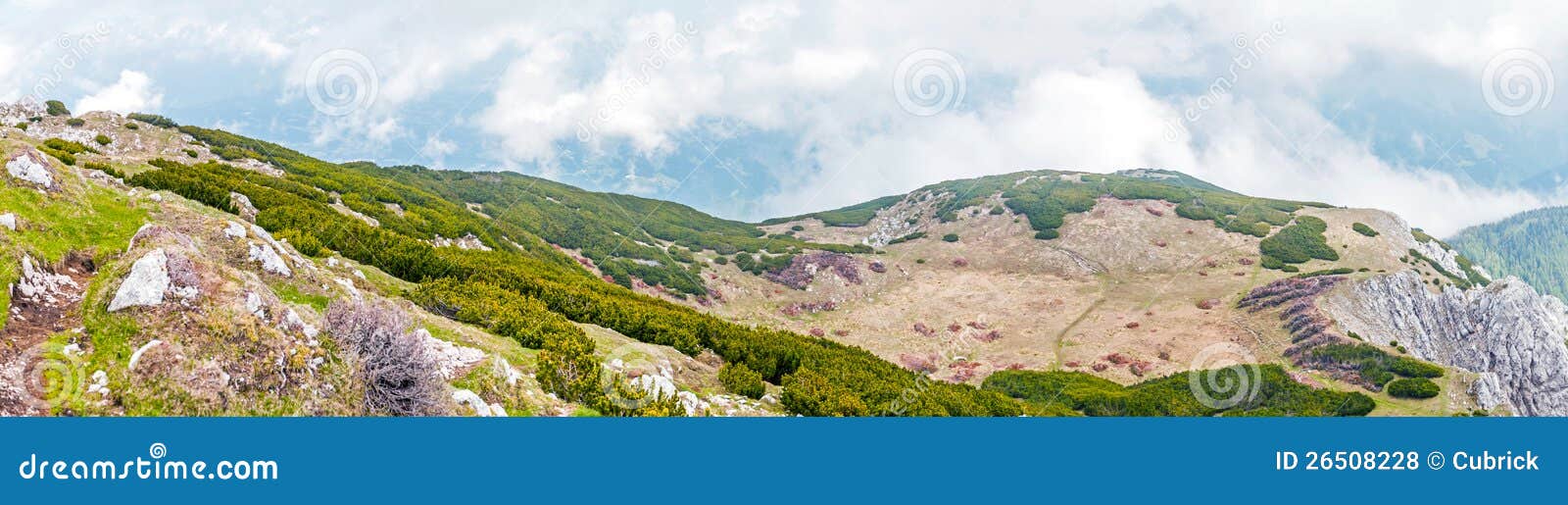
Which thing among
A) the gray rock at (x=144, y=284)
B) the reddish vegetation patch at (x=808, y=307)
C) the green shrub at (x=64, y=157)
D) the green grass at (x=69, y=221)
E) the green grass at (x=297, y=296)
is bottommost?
the gray rock at (x=144, y=284)

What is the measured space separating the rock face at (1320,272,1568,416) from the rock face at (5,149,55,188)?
5580 cm

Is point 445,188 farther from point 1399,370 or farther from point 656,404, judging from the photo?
point 1399,370

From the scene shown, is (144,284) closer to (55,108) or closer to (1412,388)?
(1412,388)

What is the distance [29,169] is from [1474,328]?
226 feet

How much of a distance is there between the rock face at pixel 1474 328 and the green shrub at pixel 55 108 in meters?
80.9

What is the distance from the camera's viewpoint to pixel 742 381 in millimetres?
15391

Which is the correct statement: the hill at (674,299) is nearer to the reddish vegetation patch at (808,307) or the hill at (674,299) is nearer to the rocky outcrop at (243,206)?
the rocky outcrop at (243,206)

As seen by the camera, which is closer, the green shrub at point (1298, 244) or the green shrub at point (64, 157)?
the green shrub at point (64, 157)

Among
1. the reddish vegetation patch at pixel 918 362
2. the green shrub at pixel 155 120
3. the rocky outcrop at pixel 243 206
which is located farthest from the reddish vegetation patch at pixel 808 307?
the green shrub at pixel 155 120

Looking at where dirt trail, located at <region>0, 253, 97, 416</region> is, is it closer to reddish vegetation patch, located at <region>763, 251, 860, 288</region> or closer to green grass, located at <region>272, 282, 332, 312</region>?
green grass, located at <region>272, 282, 332, 312</region>

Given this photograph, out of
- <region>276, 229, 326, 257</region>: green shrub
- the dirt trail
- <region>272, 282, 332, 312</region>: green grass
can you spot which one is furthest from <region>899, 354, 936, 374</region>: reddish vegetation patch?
the dirt trail

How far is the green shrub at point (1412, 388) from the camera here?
32125 millimetres

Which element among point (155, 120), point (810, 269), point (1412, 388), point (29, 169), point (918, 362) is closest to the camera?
point (29, 169)

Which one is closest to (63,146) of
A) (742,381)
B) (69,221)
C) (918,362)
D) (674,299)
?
(69,221)
